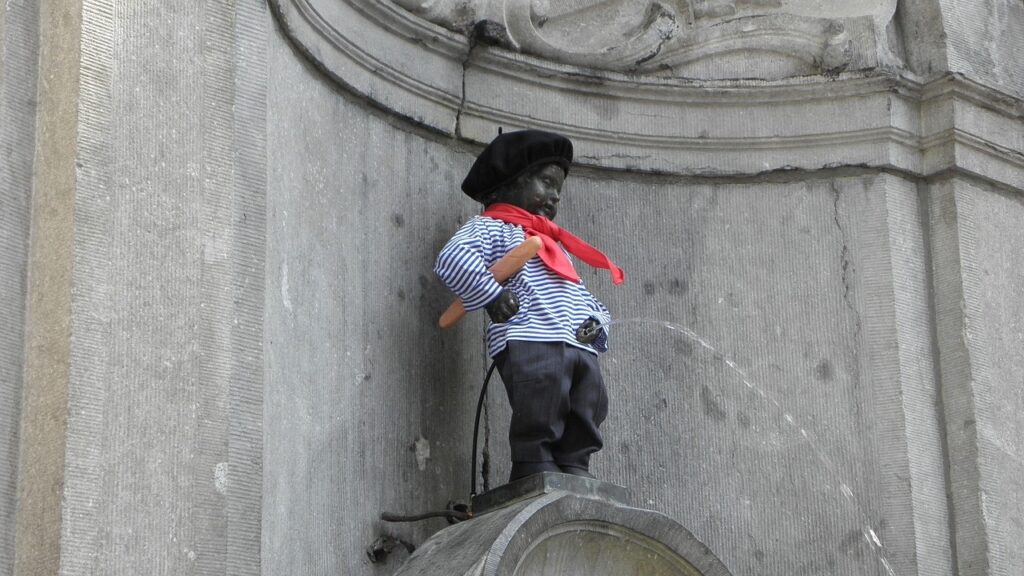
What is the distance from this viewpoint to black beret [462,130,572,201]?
18.1ft

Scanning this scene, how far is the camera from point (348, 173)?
5.52m

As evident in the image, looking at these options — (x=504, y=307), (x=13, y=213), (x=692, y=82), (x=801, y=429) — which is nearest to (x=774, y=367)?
(x=801, y=429)

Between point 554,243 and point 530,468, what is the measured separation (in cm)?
67

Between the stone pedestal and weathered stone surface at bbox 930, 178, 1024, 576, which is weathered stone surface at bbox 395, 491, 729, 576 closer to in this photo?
the stone pedestal

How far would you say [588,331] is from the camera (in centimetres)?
532

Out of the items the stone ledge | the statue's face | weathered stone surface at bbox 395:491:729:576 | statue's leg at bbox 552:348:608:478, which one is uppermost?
the statue's face

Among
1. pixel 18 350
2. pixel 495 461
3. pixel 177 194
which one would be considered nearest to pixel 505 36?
pixel 495 461

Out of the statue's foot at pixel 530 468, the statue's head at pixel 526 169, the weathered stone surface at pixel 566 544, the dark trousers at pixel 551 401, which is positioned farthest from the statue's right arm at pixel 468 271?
the weathered stone surface at pixel 566 544

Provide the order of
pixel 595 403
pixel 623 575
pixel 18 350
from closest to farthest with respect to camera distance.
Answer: pixel 18 350 → pixel 623 575 → pixel 595 403

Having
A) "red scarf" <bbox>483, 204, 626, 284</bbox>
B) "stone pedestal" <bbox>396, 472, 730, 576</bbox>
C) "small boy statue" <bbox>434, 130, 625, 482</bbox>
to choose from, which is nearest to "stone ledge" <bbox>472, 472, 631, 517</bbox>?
"stone pedestal" <bbox>396, 472, 730, 576</bbox>

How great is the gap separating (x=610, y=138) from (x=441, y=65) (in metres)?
0.64

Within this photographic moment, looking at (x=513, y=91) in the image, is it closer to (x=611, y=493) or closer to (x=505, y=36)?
(x=505, y=36)

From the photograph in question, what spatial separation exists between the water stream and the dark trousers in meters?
0.62

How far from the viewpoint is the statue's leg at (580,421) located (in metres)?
5.23
